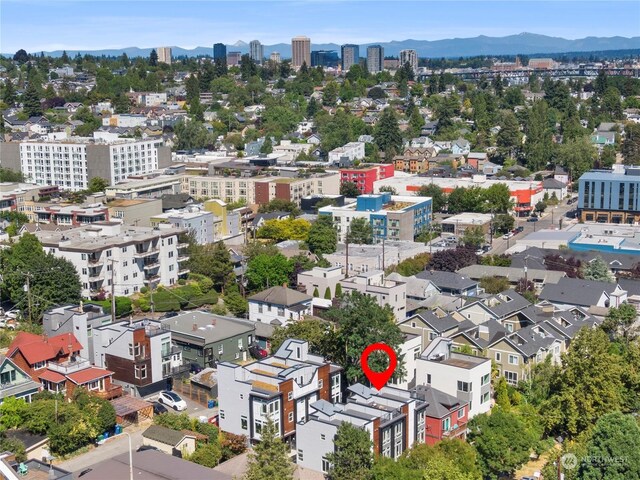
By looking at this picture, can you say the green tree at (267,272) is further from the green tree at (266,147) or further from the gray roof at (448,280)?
the green tree at (266,147)

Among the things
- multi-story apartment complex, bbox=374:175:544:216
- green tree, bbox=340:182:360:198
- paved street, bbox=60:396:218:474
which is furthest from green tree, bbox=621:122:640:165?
paved street, bbox=60:396:218:474

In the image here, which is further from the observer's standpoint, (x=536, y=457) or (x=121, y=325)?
(x=121, y=325)

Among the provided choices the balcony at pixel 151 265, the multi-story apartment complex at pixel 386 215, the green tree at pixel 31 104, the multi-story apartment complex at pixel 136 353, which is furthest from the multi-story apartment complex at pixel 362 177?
the green tree at pixel 31 104

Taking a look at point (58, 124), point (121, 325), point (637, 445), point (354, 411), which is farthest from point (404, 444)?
point (58, 124)

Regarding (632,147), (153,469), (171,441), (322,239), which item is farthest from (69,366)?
(632,147)

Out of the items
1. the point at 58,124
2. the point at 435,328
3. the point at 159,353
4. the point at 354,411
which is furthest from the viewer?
the point at 58,124

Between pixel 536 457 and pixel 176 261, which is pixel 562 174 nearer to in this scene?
pixel 176 261
